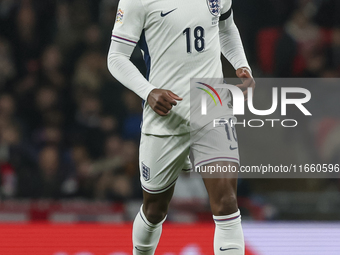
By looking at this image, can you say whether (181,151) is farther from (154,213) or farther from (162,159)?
(154,213)

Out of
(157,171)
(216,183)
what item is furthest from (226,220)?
(157,171)

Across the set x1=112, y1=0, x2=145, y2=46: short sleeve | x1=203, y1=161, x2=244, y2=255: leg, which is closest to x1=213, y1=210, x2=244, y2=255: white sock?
x1=203, y1=161, x2=244, y2=255: leg

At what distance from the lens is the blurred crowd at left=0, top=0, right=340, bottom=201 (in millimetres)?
5160

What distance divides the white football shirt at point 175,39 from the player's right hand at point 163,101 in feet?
0.66

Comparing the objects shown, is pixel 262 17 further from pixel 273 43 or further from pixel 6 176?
pixel 6 176

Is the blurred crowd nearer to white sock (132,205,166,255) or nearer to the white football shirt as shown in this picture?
white sock (132,205,166,255)

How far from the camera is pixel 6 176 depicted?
16.8 ft

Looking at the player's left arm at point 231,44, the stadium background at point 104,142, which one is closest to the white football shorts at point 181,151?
the player's left arm at point 231,44

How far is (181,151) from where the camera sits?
2.70 metres

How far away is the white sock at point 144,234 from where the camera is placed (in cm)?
292

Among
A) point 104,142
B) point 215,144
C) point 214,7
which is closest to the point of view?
point 215,144

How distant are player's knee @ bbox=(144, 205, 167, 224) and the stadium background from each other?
1.96 feet

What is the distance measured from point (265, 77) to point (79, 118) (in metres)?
2.08

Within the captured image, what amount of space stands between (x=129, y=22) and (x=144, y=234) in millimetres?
1120
